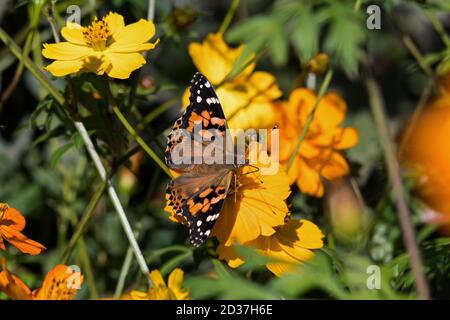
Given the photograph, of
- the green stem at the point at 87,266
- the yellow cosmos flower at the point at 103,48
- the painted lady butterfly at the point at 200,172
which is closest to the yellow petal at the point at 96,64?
the yellow cosmos flower at the point at 103,48

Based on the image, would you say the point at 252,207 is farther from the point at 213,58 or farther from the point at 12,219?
the point at 213,58

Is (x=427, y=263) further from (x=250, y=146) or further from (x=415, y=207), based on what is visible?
(x=415, y=207)

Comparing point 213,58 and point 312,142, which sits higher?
point 213,58

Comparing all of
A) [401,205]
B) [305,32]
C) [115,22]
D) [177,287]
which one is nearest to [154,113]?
[115,22]

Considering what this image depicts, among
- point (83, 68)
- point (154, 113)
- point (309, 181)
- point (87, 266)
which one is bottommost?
point (87, 266)

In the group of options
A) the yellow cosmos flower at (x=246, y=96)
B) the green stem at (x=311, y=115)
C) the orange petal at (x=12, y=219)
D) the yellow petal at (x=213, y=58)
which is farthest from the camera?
the yellow petal at (x=213, y=58)

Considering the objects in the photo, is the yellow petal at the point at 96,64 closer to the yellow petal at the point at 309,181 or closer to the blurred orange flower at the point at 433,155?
the yellow petal at the point at 309,181

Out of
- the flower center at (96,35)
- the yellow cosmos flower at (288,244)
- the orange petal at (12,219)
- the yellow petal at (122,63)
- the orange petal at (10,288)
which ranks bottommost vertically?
the yellow cosmos flower at (288,244)
